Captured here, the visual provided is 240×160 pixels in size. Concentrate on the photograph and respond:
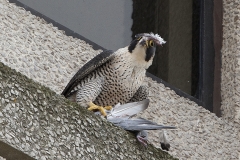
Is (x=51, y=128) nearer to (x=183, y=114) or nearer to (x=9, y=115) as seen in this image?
(x=9, y=115)

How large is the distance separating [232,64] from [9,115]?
3.84m

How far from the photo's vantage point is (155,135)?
7234 millimetres

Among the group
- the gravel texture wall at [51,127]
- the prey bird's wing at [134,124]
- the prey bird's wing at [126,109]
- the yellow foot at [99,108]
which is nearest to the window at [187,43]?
the yellow foot at [99,108]

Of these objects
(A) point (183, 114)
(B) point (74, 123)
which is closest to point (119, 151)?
(B) point (74, 123)

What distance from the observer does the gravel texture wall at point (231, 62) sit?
7914 mm

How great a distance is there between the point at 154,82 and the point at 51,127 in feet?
9.56

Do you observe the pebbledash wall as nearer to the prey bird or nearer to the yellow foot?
the yellow foot

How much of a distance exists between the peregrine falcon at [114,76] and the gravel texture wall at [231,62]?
6.78 ft

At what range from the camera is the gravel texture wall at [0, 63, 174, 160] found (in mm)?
4586

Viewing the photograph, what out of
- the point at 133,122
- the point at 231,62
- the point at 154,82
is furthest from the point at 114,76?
the point at 231,62

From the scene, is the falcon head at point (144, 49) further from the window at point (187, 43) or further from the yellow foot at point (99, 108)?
the window at point (187, 43)

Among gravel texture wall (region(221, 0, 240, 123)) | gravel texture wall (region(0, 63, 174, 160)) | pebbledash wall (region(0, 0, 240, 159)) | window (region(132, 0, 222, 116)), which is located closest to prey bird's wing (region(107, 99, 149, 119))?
gravel texture wall (region(0, 63, 174, 160))

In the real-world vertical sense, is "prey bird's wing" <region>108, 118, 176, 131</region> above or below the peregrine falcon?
below

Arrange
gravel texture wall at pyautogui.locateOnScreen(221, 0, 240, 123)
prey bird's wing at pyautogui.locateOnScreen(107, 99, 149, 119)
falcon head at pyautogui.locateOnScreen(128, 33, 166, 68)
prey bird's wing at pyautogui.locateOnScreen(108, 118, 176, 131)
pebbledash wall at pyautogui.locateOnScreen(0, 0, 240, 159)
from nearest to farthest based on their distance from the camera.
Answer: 1. prey bird's wing at pyautogui.locateOnScreen(108, 118, 176, 131)
2. prey bird's wing at pyautogui.locateOnScreen(107, 99, 149, 119)
3. falcon head at pyautogui.locateOnScreen(128, 33, 166, 68)
4. pebbledash wall at pyautogui.locateOnScreen(0, 0, 240, 159)
5. gravel texture wall at pyautogui.locateOnScreen(221, 0, 240, 123)
